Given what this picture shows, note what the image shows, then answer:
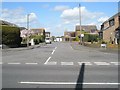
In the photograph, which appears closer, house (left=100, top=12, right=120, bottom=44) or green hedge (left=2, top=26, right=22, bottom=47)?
green hedge (left=2, top=26, right=22, bottom=47)

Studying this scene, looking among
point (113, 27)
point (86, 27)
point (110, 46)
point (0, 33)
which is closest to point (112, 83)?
point (110, 46)

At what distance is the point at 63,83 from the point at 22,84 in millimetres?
1555

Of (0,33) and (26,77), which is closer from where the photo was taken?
(26,77)

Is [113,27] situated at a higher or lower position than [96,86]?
higher

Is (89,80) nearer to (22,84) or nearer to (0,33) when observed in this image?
(22,84)

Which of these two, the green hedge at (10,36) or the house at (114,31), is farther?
the house at (114,31)

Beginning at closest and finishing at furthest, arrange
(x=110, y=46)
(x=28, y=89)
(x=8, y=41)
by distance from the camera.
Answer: (x=28, y=89) → (x=110, y=46) → (x=8, y=41)

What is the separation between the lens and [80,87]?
32.1 ft

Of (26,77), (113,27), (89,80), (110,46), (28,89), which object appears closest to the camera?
(28,89)

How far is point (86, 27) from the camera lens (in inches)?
6156

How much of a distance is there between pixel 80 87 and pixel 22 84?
7.18ft

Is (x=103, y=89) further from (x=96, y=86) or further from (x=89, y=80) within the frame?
(x=89, y=80)

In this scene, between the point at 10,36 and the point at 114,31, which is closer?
the point at 10,36

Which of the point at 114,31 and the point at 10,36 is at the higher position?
the point at 114,31
